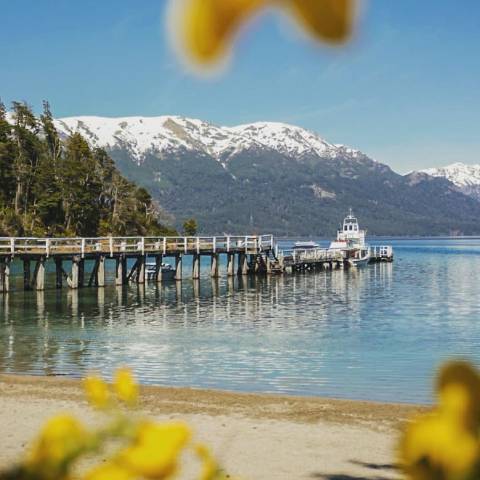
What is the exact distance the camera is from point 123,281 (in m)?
53.5

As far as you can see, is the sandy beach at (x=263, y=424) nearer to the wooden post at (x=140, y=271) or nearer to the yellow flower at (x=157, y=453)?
the yellow flower at (x=157, y=453)

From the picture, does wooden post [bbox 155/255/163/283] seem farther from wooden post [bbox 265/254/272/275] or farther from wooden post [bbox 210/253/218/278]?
wooden post [bbox 265/254/272/275]

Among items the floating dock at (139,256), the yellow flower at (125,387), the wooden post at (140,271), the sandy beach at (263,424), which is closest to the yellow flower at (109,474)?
the yellow flower at (125,387)

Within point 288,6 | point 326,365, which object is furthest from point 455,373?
point 326,365

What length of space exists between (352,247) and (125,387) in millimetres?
87354

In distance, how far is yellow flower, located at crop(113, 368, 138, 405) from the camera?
35.9 inches

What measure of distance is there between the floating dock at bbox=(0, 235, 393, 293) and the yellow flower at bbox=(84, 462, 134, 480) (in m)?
42.3

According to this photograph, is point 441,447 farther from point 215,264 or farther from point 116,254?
point 215,264

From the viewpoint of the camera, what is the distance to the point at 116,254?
163 ft

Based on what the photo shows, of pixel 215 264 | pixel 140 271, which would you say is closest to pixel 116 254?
pixel 140 271

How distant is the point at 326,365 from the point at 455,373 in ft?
71.3

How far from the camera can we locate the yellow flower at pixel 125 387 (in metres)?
0.91

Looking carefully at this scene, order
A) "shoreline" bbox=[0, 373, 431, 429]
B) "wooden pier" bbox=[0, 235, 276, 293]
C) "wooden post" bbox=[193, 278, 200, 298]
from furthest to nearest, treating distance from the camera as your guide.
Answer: "wooden post" bbox=[193, 278, 200, 298] < "wooden pier" bbox=[0, 235, 276, 293] < "shoreline" bbox=[0, 373, 431, 429]

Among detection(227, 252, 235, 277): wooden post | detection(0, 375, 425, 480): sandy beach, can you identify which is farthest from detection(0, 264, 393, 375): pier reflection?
detection(0, 375, 425, 480): sandy beach
